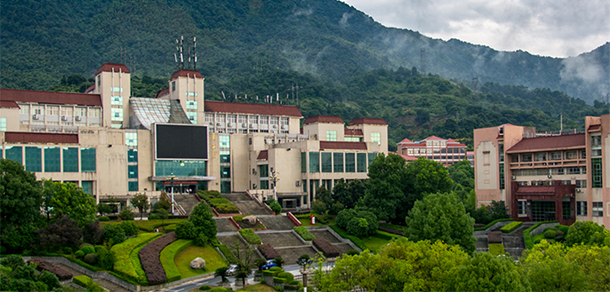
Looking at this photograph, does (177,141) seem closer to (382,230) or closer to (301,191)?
(301,191)

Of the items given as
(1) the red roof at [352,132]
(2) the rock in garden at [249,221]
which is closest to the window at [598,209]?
(2) the rock in garden at [249,221]

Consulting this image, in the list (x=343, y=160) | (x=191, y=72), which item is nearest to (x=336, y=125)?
(x=343, y=160)

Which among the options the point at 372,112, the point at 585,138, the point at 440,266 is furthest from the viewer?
the point at 372,112

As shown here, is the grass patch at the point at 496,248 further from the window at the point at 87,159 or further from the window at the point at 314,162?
the window at the point at 87,159

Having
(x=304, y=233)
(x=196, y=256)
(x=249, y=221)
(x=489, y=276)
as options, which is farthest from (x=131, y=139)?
(x=489, y=276)

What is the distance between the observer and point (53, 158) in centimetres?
6412

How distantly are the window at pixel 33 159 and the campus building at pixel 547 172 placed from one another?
45.9 meters

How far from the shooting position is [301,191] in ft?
258

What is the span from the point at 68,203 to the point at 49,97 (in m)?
33.5

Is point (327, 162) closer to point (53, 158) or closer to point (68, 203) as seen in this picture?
point (53, 158)

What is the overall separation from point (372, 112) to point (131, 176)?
127 metres

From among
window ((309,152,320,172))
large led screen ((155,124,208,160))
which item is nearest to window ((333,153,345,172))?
window ((309,152,320,172))

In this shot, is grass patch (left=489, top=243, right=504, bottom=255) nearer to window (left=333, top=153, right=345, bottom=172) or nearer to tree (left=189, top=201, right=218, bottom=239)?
tree (left=189, top=201, right=218, bottom=239)

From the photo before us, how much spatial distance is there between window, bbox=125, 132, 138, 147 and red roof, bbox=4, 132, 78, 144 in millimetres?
6701
